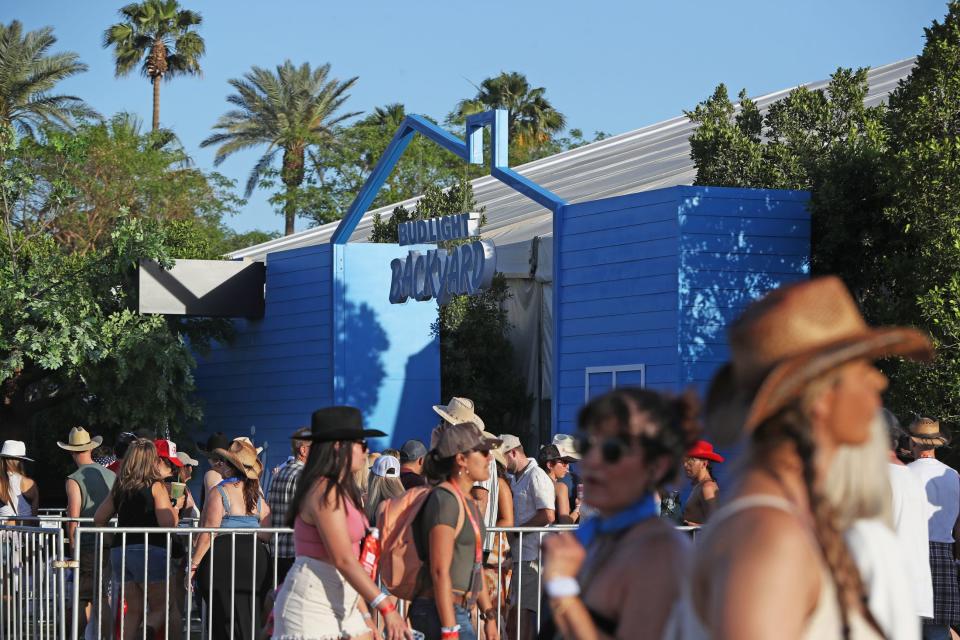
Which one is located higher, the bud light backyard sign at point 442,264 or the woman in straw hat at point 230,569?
the bud light backyard sign at point 442,264

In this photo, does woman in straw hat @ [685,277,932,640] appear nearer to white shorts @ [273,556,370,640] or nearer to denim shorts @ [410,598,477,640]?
white shorts @ [273,556,370,640]

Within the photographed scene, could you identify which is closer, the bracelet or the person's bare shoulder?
the person's bare shoulder

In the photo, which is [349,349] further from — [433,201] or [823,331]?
[823,331]

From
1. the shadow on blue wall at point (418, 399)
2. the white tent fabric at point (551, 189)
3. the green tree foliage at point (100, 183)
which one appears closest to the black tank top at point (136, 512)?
the shadow on blue wall at point (418, 399)

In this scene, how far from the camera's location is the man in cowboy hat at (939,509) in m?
8.54

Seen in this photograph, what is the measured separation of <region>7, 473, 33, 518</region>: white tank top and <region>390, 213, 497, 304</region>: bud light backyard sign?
619 cm

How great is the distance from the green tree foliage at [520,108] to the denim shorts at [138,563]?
47.4 meters

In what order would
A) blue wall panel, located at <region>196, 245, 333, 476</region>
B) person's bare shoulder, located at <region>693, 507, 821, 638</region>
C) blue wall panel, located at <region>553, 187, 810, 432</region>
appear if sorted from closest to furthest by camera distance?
1. person's bare shoulder, located at <region>693, 507, 821, 638</region>
2. blue wall panel, located at <region>553, 187, 810, 432</region>
3. blue wall panel, located at <region>196, 245, 333, 476</region>

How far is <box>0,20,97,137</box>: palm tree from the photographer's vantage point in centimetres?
4100

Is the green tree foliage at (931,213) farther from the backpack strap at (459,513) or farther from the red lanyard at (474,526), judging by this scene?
the backpack strap at (459,513)

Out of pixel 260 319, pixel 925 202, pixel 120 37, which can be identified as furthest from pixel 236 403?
pixel 120 37

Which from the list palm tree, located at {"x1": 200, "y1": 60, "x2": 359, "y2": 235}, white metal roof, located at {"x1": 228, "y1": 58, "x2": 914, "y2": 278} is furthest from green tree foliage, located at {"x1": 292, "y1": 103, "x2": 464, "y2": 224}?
white metal roof, located at {"x1": 228, "y1": 58, "x2": 914, "y2": 278}

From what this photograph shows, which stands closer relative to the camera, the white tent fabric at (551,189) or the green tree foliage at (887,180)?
the green tree foliage at (887,180)

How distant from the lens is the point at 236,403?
2239 cm
